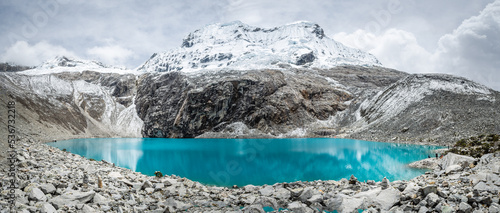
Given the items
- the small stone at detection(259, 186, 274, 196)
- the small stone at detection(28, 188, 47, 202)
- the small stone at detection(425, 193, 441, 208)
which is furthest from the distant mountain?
the small stone at detection(28, 188, 47, 202)

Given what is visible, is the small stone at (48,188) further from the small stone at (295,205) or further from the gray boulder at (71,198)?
the small stone at (295,205)

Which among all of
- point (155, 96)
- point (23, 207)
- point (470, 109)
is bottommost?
point (23, 207)

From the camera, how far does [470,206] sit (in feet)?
37.0

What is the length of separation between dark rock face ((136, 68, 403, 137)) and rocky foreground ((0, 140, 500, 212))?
9338 cm

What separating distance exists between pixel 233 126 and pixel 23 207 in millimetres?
108356

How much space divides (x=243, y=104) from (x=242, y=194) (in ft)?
341

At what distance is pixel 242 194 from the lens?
20.5m

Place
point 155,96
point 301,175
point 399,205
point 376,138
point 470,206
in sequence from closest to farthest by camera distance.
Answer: point 470,206 < point 399,205 < point 301,175 < point 376,138 < point 155,96

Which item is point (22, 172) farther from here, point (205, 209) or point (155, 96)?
point (155, 96)

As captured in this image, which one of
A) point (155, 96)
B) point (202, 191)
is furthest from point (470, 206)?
point (155, 96)

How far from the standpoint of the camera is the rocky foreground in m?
12.2

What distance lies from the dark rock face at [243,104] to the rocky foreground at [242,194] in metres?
93.4

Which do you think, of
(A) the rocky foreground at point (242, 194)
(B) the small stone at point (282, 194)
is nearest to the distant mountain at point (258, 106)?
(A) the rocky foreground at point (242, 194)

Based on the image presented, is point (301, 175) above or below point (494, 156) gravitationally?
below
